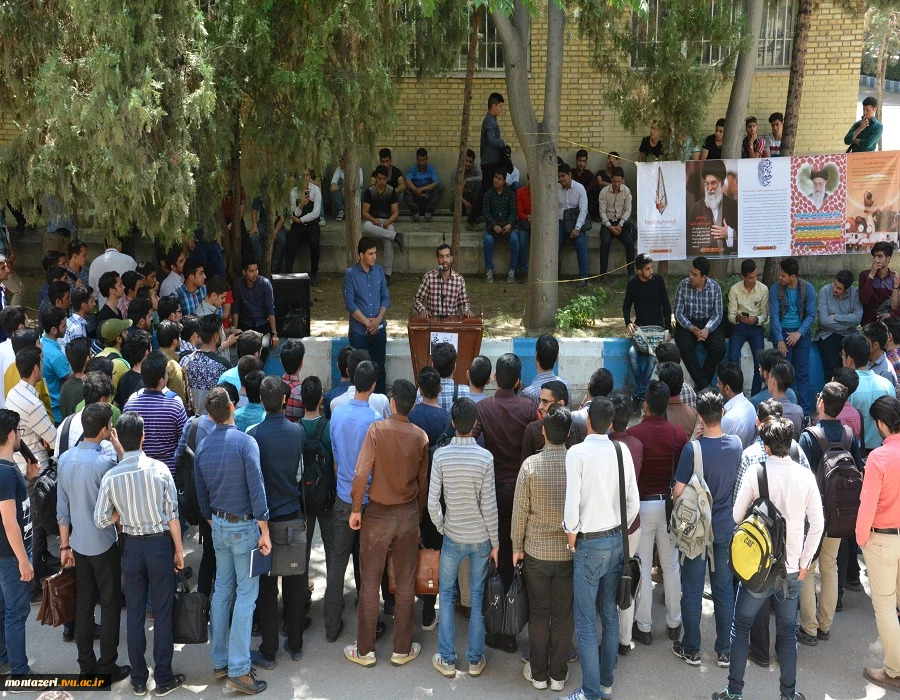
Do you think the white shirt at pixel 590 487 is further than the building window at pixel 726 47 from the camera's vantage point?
No

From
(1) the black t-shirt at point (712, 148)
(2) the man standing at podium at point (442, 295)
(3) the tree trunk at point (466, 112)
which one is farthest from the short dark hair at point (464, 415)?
(1) the black t-shirt at point (712, 148)

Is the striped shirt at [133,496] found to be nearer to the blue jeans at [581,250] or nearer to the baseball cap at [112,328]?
the baseball cap at [112,328]

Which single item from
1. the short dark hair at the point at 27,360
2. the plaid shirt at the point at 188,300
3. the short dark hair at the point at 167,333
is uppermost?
the plaid shirt at the point at 188,300

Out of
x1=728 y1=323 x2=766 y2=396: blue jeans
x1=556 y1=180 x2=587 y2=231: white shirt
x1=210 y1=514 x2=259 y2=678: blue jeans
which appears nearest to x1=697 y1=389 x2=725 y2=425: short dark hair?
x1=210 y1=514 x2=259 y2=678: blue jeans

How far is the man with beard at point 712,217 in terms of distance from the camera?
11445 millimetres

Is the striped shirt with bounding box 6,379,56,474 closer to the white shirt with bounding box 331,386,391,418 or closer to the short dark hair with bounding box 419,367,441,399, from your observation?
the white shirt with bounding box 331,386,391,418

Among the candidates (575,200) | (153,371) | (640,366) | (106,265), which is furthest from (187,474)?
(575,200)

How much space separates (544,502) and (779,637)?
64.3 inches

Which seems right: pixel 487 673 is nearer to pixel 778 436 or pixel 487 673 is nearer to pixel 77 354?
pixel 778 436

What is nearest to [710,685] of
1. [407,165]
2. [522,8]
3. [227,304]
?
[227,304]

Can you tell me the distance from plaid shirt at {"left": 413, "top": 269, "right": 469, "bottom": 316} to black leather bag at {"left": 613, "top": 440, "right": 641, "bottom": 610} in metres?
4.57

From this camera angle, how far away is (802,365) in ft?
33.4

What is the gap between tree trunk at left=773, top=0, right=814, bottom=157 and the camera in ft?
39.9

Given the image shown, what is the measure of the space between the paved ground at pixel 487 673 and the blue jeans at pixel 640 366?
363cm
